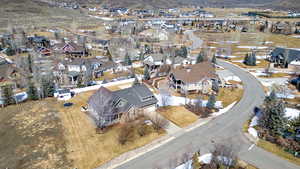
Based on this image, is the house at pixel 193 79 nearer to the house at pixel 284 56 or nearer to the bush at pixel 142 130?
the bush at pixel 142 130

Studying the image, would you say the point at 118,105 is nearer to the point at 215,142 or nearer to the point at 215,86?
the point at 215,142

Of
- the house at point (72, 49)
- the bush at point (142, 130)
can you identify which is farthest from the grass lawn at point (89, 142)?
the house at point (72, 49)

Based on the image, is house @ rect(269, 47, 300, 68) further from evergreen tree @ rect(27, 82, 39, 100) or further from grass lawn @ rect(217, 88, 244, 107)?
evergreen tree @ rect(27, 82, 39, 100)

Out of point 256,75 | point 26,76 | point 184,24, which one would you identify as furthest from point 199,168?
point 184,24

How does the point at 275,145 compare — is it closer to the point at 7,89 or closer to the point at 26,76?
the point at 7,89

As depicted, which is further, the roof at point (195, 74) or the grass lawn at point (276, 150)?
the roof at point (195, 74)

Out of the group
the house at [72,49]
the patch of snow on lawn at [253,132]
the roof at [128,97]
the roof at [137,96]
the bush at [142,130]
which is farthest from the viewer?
the house at [72,49]

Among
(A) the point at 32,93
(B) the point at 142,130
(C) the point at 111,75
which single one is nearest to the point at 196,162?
(B) the point at 142,130
